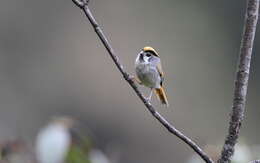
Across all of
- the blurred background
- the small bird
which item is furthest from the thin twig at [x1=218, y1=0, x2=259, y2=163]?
the blurred background

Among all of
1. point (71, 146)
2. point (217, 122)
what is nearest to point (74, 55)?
point (217, 122)

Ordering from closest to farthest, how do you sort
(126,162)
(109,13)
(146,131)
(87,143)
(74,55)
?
(87,143) < (126,162) < (146,131) < (74,55) < (109,13)

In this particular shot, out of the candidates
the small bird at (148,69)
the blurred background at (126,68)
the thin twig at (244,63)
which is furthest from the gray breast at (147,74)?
the blurred background at (126,68)

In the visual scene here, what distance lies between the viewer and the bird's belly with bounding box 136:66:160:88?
135 inches

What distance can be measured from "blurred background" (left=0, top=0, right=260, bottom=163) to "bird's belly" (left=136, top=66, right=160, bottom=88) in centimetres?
1043

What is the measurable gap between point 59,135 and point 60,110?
12.2 meters

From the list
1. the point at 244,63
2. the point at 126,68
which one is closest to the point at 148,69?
the point at 244,63

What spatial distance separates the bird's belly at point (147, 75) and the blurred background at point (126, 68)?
10.4 metres

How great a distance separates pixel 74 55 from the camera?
56.9 feet

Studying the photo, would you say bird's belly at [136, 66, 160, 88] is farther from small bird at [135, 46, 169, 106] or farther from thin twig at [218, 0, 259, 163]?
thin twig at [218, 0, 259, 163]

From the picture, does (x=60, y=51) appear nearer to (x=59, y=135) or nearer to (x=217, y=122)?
(x=217, y=122)

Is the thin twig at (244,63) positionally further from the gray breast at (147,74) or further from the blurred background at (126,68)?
the blurred background at (126,68)

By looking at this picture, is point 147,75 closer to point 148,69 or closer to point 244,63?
point 148,69

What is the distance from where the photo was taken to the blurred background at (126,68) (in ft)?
51.0
